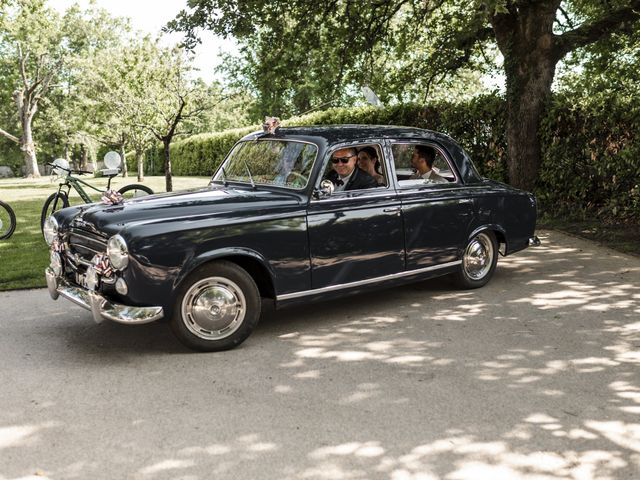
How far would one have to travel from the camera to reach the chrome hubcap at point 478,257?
7.12 m

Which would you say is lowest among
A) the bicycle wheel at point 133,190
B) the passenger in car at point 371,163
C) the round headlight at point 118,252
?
the round headlight at point 118,252

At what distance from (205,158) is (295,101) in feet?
67.8

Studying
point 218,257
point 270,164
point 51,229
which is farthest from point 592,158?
point 51,229

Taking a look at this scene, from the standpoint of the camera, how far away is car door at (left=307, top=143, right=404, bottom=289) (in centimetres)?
562

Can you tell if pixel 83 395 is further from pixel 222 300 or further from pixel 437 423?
pixel 437 423

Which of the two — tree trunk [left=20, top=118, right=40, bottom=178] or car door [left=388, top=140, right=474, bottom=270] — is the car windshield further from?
tree trunk [left=20, top=118, right=40, bottom=178]

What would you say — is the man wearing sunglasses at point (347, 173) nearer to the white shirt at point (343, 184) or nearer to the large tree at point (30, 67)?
the white shirt at point (343, 184)

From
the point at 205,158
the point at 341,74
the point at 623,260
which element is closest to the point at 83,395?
the point at 623,260

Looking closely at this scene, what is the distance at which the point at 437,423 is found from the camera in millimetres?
3908

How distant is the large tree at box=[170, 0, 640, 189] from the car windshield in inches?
228

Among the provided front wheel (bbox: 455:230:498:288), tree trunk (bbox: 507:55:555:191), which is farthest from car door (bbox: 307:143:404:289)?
tree trunk (bbox: 507:55:555:191)

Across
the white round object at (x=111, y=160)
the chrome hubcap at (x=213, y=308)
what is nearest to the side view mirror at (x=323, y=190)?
the chrome hubcap at (x=213, y=308)

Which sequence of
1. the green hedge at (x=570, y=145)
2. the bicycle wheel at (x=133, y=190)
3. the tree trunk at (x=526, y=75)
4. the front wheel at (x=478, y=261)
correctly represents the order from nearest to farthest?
the front wheel at (x=478, y=261) → the bicycle wheel at (x=133, y=190) → the green hedge at (x=570, y=145) → the tree trunk at (x=526, y=75)

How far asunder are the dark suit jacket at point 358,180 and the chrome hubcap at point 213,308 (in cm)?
141
